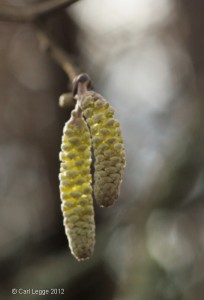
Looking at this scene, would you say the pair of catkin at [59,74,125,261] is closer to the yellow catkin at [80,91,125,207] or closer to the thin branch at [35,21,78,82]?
the yellow catkin at [80,91,125,207]

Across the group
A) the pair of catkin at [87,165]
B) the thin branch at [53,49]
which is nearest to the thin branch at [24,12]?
the thin branch at [53,49]

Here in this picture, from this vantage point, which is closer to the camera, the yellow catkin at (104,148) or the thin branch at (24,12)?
the yellow catkin at (104,148)

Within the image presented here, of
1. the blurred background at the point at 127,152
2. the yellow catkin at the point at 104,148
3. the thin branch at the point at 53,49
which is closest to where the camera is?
the yellow catkin at the point at 104,148

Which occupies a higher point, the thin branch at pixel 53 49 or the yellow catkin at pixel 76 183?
the thin branch at pixel 53 49

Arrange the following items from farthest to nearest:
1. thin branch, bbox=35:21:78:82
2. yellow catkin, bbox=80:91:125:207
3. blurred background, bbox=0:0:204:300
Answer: blurred background, bbox=0:0:204:300, thin branch, bbox=35:21:78:82, yellow catkin, bbox=80:91:125:207

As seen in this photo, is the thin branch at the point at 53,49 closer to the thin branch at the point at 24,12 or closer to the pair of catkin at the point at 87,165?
the thin branch at the point at 24,12

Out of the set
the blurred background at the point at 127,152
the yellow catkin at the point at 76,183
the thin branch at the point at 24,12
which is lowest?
the blurred background at the point at 127,152

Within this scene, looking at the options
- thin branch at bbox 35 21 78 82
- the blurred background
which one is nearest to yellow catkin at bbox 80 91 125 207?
thin branch at bbox 35 21 78 82

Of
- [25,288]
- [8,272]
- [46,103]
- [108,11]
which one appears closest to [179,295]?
[25,288]
